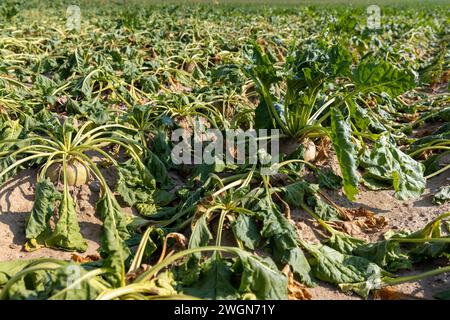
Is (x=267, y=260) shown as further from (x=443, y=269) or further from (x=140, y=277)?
(x=443, y=269)

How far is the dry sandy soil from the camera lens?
2.54 metres

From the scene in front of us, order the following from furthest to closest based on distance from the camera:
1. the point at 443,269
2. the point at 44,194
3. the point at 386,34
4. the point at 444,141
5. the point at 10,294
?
the point at 386,34 → the point at 444,141 → the point at 44,194 → the point at 443,269 → the point at 10,294

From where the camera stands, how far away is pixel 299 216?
10.3 feet

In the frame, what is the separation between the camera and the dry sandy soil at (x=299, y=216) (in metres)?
2.54

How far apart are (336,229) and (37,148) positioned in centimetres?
210

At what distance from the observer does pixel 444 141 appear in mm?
3990

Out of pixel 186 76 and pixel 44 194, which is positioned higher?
pixel 186 76

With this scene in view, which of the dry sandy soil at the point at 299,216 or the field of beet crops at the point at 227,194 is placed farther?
the dry sandy soil at the point at 299,216

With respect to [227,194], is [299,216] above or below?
below

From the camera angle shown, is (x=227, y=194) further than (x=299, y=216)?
No

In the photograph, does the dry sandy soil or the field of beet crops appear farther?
the dry sandy soil

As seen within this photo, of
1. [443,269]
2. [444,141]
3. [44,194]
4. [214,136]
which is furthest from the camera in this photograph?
[214,136]

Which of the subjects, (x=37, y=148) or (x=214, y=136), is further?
(x=214, y=136)
